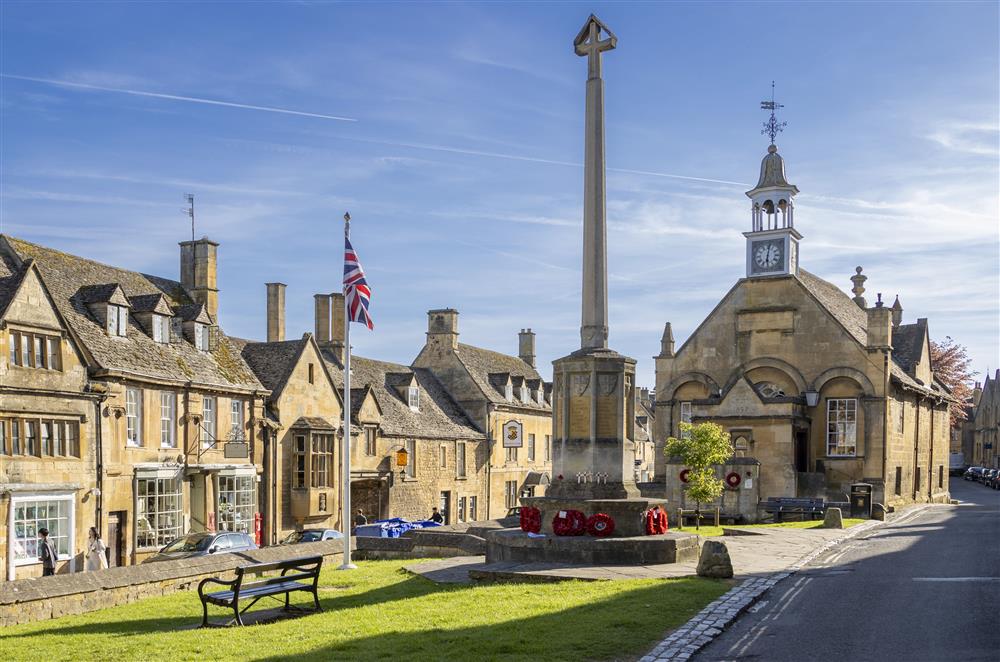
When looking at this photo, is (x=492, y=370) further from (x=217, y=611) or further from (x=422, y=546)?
(x=217, y=611)

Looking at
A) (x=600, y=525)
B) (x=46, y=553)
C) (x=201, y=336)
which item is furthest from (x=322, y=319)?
(x=600, y=525)

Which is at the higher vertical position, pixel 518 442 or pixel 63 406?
pixel 63 406

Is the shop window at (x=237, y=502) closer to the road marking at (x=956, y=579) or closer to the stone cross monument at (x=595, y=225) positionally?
the stone cross monument at (x=595, y=225)

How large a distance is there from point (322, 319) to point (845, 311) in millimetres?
26670

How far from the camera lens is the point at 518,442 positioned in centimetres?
6212

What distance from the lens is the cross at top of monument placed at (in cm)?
2167

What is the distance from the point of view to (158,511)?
1357 inches

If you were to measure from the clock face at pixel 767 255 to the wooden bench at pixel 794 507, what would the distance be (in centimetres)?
1397

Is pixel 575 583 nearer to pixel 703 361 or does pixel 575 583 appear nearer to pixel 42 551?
pixel 42 551

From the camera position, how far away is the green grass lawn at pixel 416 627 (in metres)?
11.6

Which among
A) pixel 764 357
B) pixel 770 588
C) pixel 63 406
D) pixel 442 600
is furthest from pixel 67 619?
pixel 764 357

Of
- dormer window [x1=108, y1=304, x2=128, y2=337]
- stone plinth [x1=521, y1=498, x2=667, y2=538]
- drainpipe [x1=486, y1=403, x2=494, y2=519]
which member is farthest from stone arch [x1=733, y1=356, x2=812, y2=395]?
stone plinth [x1=521, y1=498, x2=667, y2=538]

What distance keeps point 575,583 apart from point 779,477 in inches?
1112

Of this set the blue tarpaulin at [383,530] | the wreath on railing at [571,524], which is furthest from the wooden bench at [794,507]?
the wreath on railing at [571,524]
